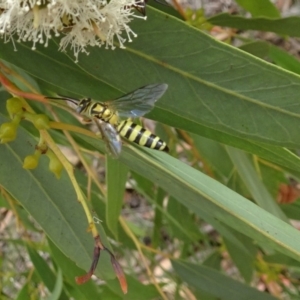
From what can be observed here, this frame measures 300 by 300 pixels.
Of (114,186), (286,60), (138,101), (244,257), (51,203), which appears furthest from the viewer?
(244,257)

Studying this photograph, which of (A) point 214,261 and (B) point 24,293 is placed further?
(A) point 214,261

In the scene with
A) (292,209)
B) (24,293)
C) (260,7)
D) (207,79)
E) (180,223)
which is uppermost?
(260,7)

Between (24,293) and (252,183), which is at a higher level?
(252,183)

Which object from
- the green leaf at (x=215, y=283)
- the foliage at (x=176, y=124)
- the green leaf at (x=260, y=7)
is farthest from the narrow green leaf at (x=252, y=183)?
the green leaf at (x=260, y=7)

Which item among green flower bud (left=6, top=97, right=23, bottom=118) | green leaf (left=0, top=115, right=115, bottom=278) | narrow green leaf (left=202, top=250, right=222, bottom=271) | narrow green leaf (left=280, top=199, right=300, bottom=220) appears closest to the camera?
green flower bud (left=6, top=97, right=23, bottom=118)

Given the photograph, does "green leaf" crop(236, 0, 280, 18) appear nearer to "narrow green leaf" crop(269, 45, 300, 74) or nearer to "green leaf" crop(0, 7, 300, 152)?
"narrow green leaf" crop(269, 45, 300, 74)

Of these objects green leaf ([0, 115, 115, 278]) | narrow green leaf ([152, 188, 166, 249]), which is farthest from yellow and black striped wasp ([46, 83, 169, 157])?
narrow green leaf ([152, 188, 166, 249])

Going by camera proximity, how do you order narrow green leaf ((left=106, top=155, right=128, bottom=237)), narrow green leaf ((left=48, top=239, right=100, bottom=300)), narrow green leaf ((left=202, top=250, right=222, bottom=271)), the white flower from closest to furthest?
the white flower, narrow green leaf ((left=106, top=155, right=128, bottom=237)), narrow green leaf ((left=48, top=239, right=100, bottom=300)), narrow green leaf ((left=202, top=250, right=222, bottom=271))

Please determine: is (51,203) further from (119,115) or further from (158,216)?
(158,216)

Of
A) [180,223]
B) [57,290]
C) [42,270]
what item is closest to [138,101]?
[57,290]
